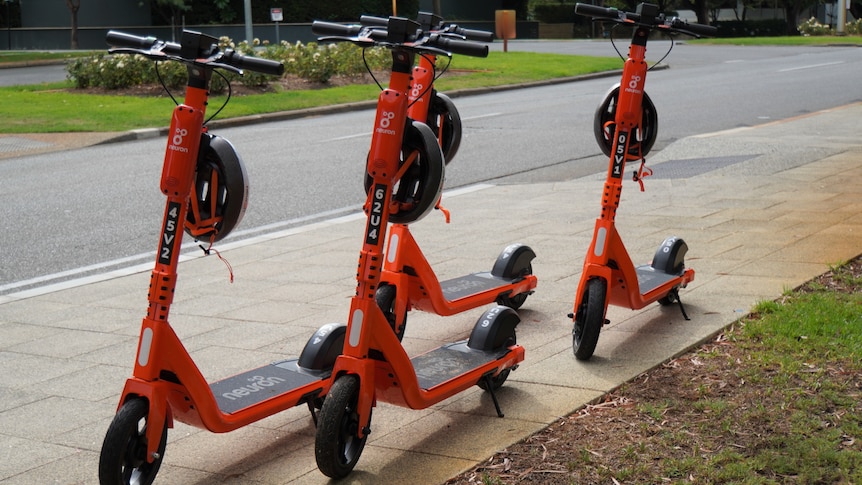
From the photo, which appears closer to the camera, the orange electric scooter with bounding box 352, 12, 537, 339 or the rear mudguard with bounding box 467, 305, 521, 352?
the rear mudguard with bounding box 467, 305, 521, 352

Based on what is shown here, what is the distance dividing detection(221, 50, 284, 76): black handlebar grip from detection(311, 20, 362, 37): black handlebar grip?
0.75 metres

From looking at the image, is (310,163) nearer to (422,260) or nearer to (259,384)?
(422,260)

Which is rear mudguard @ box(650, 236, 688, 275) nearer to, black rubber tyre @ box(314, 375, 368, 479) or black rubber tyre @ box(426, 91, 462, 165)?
black rubber tyre @ box(426, 91, 462, 165)

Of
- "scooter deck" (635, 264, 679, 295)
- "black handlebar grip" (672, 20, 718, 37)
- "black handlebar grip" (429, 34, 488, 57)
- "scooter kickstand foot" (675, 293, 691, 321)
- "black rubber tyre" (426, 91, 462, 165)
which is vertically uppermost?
"black handlebar grip" (672, 20, 718, 37)

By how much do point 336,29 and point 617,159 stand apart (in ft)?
5.38

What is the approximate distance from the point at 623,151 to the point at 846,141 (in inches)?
377

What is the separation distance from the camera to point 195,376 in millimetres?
3869

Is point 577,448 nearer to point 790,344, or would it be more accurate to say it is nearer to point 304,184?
point 790,344

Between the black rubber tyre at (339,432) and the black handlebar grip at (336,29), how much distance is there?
1441mm

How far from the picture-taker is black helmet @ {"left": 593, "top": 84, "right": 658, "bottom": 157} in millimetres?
5570

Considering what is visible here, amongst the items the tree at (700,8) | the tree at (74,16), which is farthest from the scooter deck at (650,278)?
the tree at (700,8)

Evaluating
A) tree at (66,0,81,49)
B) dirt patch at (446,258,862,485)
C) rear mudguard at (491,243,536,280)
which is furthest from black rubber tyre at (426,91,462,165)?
tree at (66,0,81,49)

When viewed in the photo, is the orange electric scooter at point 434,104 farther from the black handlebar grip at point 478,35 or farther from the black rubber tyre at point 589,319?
the black rubber tyre at point 589,319

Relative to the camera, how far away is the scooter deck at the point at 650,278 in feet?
19.2
